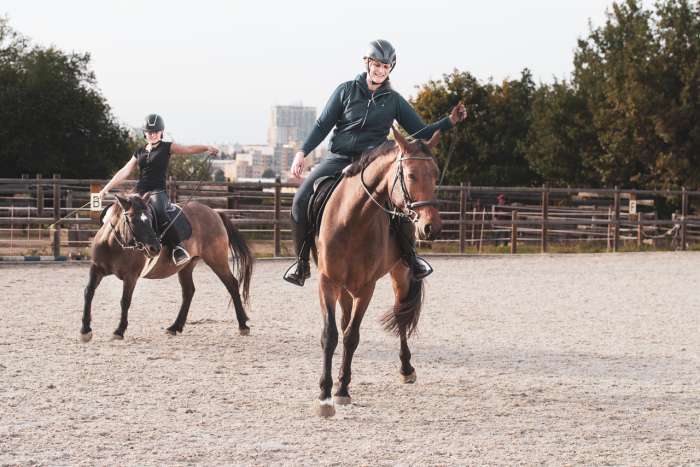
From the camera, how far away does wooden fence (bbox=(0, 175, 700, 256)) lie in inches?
764

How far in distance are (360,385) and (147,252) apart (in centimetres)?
280

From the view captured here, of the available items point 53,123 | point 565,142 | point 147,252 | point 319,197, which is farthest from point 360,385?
point 53,123

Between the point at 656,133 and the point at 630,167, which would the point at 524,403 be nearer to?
the point at 656,133

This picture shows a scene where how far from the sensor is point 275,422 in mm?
5758

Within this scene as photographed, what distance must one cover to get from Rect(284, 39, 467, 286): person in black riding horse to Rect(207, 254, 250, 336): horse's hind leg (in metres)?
2.71

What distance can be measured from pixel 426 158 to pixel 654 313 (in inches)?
275

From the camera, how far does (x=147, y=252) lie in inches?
342

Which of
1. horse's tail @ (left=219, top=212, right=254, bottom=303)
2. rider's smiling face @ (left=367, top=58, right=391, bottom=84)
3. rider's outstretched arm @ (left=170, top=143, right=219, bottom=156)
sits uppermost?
rider's smiling face @ (left=367, top=58, right=391, bottom=84)

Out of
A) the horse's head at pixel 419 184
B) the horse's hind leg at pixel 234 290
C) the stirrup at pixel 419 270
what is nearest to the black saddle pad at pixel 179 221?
the horse's hind leg at pixel 234 290

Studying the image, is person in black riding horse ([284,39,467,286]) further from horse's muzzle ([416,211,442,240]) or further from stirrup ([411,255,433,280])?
horse's muzzle ([416,211,442,240])

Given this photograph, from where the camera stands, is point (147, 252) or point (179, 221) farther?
point (179, 221)

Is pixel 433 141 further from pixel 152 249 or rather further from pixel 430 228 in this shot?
pixel 152 249

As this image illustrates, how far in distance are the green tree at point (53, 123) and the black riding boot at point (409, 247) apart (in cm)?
3483

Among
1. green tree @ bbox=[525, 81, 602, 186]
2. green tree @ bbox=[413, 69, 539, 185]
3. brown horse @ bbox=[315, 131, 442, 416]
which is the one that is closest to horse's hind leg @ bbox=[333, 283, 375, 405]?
brown horse @ bbox=[315, 131, 442, 416]
